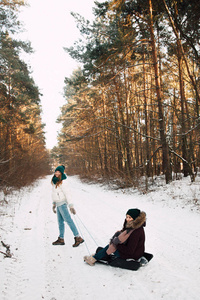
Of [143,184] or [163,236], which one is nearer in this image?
[163,236]

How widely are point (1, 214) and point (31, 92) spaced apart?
8.89 meters

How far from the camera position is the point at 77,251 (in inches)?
180

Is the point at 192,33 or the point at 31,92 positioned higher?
the point at 192,33

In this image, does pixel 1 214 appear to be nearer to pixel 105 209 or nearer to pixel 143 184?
pixel 105 209

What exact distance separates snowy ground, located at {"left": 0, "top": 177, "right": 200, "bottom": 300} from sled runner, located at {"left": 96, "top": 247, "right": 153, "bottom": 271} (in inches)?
3.0

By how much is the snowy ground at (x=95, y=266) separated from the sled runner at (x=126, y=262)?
8 cm

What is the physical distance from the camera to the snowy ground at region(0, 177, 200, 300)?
299 centimetres

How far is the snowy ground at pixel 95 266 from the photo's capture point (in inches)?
118

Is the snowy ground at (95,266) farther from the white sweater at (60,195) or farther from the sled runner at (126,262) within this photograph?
the white sweater at (60,195)

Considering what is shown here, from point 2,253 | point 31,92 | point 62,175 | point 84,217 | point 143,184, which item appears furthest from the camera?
point 31,92

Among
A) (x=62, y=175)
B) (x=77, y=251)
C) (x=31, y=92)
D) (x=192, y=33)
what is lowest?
(x=77, y=251)

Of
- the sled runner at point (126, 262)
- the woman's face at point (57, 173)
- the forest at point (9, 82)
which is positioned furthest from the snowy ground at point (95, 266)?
the forest at point (9, 82)

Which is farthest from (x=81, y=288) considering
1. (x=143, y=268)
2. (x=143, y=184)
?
(x=143, y=184)

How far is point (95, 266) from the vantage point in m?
3.83
